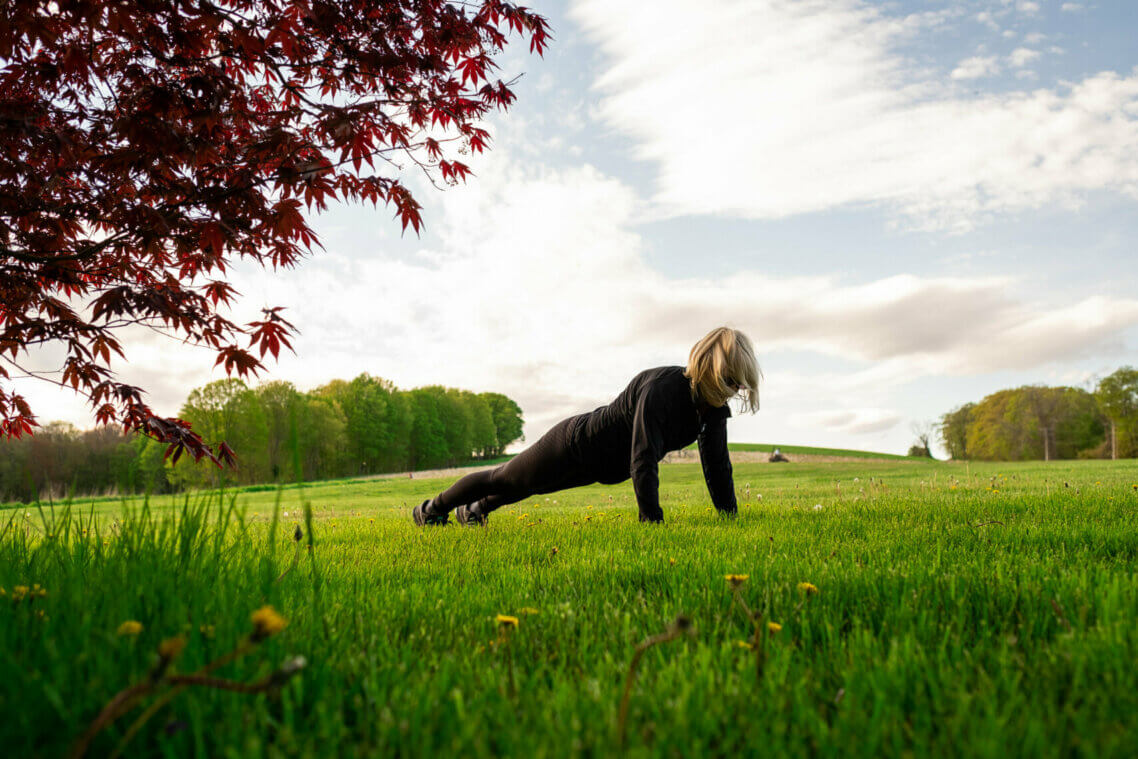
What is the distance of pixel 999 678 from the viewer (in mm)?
1745

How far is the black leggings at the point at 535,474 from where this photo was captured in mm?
5445

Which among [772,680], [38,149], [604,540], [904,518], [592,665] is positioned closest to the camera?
[772,680]

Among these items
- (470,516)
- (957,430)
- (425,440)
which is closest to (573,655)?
(470,516)

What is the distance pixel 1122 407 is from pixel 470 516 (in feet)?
249

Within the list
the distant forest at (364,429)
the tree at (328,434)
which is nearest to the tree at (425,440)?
the distant forest at (364,429)

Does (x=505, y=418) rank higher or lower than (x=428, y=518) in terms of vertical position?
higher

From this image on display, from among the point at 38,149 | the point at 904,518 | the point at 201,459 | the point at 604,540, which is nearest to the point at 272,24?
the point at 38,149

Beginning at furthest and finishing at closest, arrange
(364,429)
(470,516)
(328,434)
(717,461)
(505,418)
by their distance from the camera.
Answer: (505,418) → (364,429) → (328,434) → (470,516) → (717,461)

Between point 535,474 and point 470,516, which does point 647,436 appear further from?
point 470,516

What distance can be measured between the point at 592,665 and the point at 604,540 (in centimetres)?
255

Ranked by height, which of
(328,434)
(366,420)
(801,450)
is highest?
(366,420)

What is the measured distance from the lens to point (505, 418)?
9869cm

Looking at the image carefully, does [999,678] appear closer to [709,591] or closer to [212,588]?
[709,591]

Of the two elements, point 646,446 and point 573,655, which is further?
point 646,446
